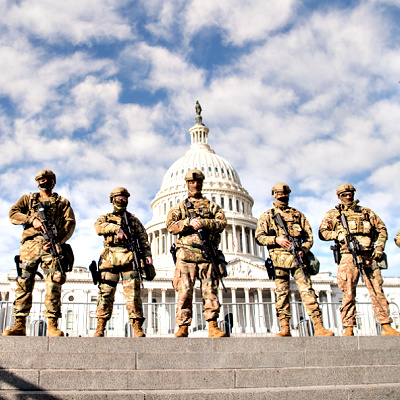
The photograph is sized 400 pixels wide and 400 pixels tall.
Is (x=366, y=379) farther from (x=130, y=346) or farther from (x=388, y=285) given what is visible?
(x=388, y=285)

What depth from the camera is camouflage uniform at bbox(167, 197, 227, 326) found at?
27.0 feet

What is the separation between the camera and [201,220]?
28.6 feet

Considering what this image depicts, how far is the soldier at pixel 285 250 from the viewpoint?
8.85m

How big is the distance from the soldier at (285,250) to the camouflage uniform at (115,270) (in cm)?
256

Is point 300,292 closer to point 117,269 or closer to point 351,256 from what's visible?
point 351,256

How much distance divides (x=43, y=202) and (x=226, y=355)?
444 centimetres

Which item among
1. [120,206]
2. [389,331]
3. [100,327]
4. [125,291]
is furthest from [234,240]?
[100,327]

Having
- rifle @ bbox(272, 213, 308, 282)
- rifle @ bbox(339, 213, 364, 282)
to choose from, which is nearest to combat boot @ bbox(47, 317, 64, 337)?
rifle @ bbox(272, 213, 308, 282)

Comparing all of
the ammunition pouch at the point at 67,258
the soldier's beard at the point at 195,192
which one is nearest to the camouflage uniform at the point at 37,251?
the ammunition pouch at the point at 67,258

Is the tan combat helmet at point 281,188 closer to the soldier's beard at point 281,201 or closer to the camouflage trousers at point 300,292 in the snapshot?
the soldier's beard at point 281,201

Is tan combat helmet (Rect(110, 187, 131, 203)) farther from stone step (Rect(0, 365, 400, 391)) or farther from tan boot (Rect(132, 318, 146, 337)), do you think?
stone step (Rect(0, 365, 400, 391))

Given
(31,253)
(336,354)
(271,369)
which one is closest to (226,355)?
(271,369)

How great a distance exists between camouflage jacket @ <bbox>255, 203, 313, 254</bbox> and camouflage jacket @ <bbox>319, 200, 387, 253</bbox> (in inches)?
24.6

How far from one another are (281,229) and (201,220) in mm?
1964
